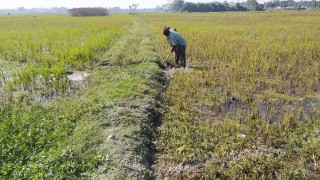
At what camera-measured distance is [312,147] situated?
4.01 metres

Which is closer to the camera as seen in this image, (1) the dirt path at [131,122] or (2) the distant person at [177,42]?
(1) the dirt path at [131,122]

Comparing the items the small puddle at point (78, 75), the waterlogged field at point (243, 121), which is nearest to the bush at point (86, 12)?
the small puddle at point (78, 75)

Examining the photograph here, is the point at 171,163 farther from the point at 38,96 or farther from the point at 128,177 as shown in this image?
the point at 38,96

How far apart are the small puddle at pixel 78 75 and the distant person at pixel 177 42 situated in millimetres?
2473

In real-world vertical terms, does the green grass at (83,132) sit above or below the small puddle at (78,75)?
below

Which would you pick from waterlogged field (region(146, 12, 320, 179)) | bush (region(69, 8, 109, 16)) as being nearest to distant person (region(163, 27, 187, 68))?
waterlogged field (region(146, 12, 320, 179))

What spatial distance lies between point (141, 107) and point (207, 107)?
50.1 inches

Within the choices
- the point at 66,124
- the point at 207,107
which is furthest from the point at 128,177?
the point at 207,107

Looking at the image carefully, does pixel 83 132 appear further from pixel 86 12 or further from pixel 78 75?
pixel 86 12

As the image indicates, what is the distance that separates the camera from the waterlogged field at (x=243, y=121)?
3.70m

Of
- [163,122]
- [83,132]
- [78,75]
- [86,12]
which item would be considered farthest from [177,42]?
[86,12]

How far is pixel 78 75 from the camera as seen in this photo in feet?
27.2

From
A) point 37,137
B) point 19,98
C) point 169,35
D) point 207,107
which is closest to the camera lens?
point 37,137

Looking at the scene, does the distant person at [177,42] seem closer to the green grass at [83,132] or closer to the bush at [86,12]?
the green grass at [83,132]
